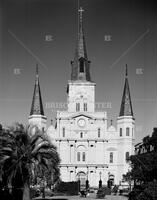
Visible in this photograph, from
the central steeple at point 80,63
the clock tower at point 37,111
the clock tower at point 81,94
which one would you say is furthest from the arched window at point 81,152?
the central steeple at point 80,63

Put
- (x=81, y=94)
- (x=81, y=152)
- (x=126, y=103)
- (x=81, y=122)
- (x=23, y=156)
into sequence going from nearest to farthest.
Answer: (x=23, y=156)
(x=81, y=122)
(x=81, y=152)
(x=81, y=94)
(x=126, y=103)

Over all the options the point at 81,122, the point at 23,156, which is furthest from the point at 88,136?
the point at 23,156

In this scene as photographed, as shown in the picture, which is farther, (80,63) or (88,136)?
(80,63)

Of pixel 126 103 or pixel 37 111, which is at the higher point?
pixel 126 103

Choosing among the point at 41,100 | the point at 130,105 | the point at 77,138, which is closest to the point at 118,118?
the point at 130,105

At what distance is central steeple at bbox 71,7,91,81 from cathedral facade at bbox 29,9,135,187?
3.70ft

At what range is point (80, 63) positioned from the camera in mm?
69625

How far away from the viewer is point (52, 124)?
226 ft

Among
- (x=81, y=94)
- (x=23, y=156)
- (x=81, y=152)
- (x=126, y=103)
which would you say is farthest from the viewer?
(x=126, y=103)

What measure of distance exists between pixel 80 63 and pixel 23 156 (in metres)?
49.3

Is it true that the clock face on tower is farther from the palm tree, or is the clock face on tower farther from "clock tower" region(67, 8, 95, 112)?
the palm tree

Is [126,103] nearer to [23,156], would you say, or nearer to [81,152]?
[81,152]

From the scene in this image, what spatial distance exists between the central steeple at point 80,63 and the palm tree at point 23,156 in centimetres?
4670

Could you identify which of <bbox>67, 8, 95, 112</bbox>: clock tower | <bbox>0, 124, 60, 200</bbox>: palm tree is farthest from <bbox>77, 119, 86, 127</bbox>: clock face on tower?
<bbox>0, 124, 60, 200</bbox>: palm tree
